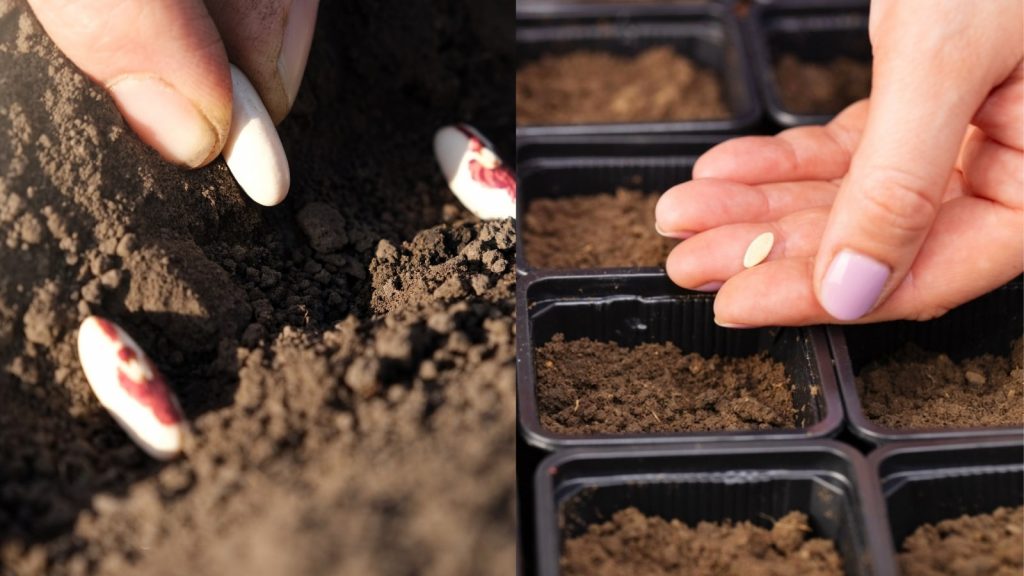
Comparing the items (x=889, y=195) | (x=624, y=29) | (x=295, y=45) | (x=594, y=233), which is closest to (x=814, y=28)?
(x=624, y=29)

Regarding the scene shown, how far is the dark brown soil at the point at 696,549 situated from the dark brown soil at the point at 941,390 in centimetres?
22

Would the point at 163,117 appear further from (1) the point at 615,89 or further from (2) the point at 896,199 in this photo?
(1) the point at 615,89

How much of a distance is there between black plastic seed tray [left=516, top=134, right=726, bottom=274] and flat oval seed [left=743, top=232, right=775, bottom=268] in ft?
1.36

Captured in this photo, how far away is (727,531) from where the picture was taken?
1.07 metres

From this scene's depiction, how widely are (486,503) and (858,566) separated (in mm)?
448

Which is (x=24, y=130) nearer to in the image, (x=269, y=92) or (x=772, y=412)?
(x=269, y=92)

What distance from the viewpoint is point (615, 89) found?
6.59 feet

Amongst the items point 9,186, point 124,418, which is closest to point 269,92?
point 9,186

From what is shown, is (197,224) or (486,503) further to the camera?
(197,224)

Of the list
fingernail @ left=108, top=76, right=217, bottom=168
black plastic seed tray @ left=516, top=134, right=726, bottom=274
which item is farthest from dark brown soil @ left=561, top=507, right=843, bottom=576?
black plastic seed tray @ left=516, top=134, right=726, bottom=274

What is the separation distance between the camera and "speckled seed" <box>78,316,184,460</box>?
0.84 metres

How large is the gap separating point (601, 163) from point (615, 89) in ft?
1.30

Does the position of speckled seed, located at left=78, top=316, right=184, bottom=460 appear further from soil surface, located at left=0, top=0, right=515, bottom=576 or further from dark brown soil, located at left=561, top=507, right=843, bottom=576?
dark brown soil, located at left=561, top=507, right=843, bottom=576

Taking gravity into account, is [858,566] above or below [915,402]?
below
